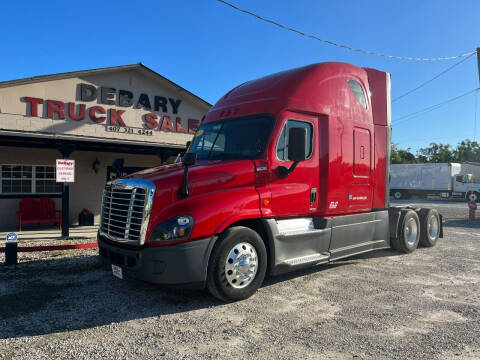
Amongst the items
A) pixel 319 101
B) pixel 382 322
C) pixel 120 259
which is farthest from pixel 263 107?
pixel 382 322

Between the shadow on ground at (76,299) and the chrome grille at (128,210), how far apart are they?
2.82 ft

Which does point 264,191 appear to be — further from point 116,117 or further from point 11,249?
point 116,117

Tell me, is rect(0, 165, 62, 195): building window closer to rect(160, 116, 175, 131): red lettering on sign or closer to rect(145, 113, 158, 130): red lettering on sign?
rect(145, 113, 158, 130): red lettering on sign

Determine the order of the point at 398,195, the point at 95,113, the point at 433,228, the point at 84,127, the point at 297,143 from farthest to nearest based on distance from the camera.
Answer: the point at 398,195, the point at 95,113, the point at 84,127, the point at 433,228, the point at 297,143

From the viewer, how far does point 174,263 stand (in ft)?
13.6

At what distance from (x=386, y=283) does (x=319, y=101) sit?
3.02 meters

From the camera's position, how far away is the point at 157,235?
13.8ft

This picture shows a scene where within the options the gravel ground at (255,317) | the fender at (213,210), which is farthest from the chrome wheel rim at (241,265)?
the fender at (213,210)

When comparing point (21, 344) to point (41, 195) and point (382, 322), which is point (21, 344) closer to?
point (382, 322)

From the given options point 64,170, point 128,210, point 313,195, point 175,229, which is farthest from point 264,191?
point 64,170

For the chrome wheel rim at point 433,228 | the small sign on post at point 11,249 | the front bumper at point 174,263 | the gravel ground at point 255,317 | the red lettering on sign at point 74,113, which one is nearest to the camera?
the gravel ground at point 255,317

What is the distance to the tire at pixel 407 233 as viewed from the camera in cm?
762

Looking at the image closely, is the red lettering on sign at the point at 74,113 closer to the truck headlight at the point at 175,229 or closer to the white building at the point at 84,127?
the white building at the point at 84,127

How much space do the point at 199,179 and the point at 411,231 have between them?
580 cm
